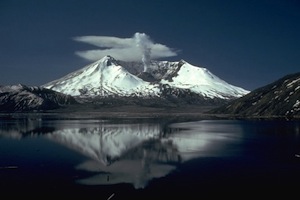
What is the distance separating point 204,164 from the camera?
70.6m

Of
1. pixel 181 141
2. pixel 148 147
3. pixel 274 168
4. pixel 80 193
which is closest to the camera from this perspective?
pixel 80 193

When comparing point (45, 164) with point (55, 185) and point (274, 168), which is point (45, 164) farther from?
point (274, 168)

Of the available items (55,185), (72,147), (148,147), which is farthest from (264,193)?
(72,147)

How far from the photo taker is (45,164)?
231 feet

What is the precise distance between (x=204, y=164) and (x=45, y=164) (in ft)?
94.6

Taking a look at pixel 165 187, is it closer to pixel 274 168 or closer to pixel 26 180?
pixel 26 180

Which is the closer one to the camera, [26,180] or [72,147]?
[26,180]

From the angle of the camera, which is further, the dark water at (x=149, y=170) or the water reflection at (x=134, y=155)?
the water reflection at (x=134, y=155)

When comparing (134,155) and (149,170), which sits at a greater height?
(149,170)

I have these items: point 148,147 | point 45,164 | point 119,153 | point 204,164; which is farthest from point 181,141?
point 45,164

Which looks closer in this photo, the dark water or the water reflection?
the dark water

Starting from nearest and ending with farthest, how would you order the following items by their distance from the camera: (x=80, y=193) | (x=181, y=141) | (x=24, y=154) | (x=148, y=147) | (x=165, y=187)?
(x=80, y=193), (x=165, y=187), (x=24, y=154), (x=148, y=147), (x=181, y=141)

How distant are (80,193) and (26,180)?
452 inches

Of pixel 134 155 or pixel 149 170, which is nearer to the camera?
pixel 149 170
